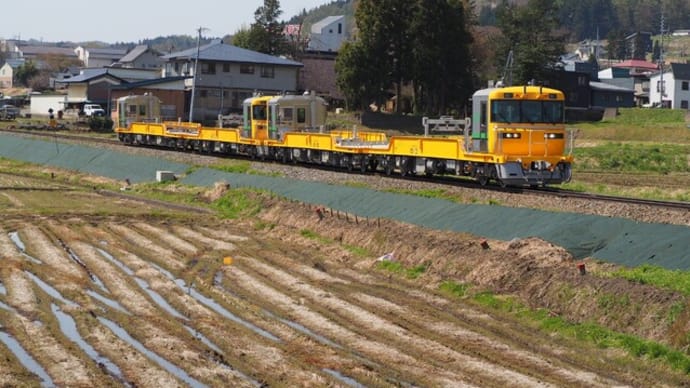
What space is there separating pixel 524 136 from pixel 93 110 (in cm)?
5986

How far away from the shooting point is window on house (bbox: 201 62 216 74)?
259 feet

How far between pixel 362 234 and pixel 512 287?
6.58m

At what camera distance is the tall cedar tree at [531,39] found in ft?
244

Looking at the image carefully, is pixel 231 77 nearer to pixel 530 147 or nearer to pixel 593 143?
pixel 593 143

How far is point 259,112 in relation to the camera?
146 ft

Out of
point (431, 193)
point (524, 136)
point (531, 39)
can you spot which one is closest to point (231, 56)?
point (531, 39)

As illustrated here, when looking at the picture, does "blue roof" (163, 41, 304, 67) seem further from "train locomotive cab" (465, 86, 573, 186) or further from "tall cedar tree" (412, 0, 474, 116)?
"train locomotive cab" (465, 86, 573, 186)

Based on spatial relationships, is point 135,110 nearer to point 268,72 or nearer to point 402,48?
point 402,48

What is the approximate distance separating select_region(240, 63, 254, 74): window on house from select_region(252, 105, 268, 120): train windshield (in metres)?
36.0

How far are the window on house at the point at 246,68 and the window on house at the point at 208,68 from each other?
2.27 meters

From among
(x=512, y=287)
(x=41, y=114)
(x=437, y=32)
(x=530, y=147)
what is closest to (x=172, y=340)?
(x=512, y=287)

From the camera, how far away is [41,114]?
93938 millimetres

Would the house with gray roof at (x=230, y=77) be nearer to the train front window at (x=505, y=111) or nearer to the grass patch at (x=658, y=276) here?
the train front window at (x=505, y=111)

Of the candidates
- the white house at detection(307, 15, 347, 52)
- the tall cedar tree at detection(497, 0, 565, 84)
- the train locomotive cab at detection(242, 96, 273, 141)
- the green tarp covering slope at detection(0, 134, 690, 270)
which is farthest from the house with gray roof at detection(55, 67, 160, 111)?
the green tarp covering slope at detection(0, 134, 690, 270)
